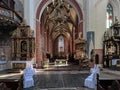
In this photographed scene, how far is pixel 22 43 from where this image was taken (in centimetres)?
2214

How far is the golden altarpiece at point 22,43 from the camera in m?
21.6

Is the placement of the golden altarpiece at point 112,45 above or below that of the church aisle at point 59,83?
above

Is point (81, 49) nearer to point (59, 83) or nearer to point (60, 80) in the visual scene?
point (60, 80)

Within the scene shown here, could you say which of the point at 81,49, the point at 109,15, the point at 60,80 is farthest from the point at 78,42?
the point at 60,80

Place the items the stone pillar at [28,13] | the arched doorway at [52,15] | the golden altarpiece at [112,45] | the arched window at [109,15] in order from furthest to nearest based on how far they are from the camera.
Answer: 1. the arched doorway at [52,15]
2. the arched window at [109,15]
3. the stone pillar at [28,13]
4. the golden altarpiece at [112,45]

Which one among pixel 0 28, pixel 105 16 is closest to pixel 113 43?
pixel 105 16

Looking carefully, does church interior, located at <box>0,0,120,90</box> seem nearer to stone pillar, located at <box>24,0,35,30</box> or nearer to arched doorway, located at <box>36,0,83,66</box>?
stone pillar, located at <box>24,0,35,30</box>

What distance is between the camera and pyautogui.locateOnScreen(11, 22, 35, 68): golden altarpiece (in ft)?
71.0

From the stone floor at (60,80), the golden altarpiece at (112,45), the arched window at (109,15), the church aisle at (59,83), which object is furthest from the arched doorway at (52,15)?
the church aisle at (59,83)

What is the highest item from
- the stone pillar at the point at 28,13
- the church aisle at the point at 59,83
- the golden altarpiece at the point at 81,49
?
the stone pillar at the point at 28,13

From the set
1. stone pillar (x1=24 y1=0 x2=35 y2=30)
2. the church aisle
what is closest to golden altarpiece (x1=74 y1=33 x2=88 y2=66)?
stone pillar (x1=24 y1=0 x2=35 y2=30)

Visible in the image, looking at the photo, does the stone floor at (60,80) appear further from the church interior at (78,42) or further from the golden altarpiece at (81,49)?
the golden altarpiece at (81,49)

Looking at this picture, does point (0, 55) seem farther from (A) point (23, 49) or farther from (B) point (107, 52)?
(B) point (107, 52)

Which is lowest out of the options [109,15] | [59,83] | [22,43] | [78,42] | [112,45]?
[59,83]
